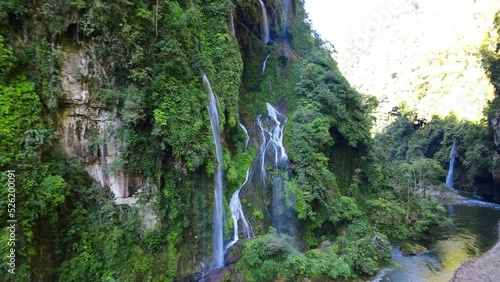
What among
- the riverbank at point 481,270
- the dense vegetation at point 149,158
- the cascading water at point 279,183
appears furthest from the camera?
the cascading water at point 279,183

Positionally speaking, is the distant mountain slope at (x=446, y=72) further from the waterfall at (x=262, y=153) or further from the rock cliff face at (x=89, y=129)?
the rock cliff face at (x=89, y=129)

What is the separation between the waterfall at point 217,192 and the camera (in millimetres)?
9992

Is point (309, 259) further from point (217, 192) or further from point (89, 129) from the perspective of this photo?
point (89, 129)

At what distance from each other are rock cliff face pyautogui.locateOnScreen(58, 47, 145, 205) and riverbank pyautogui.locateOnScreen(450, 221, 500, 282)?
45.9 ft

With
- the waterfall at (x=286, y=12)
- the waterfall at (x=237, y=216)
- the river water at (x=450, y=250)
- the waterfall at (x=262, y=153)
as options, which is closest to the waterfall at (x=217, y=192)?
the waterfall at (x=237, y=216)

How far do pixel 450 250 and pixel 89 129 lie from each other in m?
18.1

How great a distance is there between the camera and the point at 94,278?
7.32 meters

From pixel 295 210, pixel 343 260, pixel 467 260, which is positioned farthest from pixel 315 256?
pixel 467 260

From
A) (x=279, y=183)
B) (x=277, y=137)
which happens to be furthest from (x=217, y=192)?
(x=277, y=137)

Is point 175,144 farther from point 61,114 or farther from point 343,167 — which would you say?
point 343,167

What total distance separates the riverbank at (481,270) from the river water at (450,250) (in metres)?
0.29

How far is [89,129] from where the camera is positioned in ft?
26.7

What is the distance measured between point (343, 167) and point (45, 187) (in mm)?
15116

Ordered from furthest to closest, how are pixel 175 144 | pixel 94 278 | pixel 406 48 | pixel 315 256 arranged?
pixel 406 48 < pixel 315 256 < pixel 175 144 < pixel 94 278
